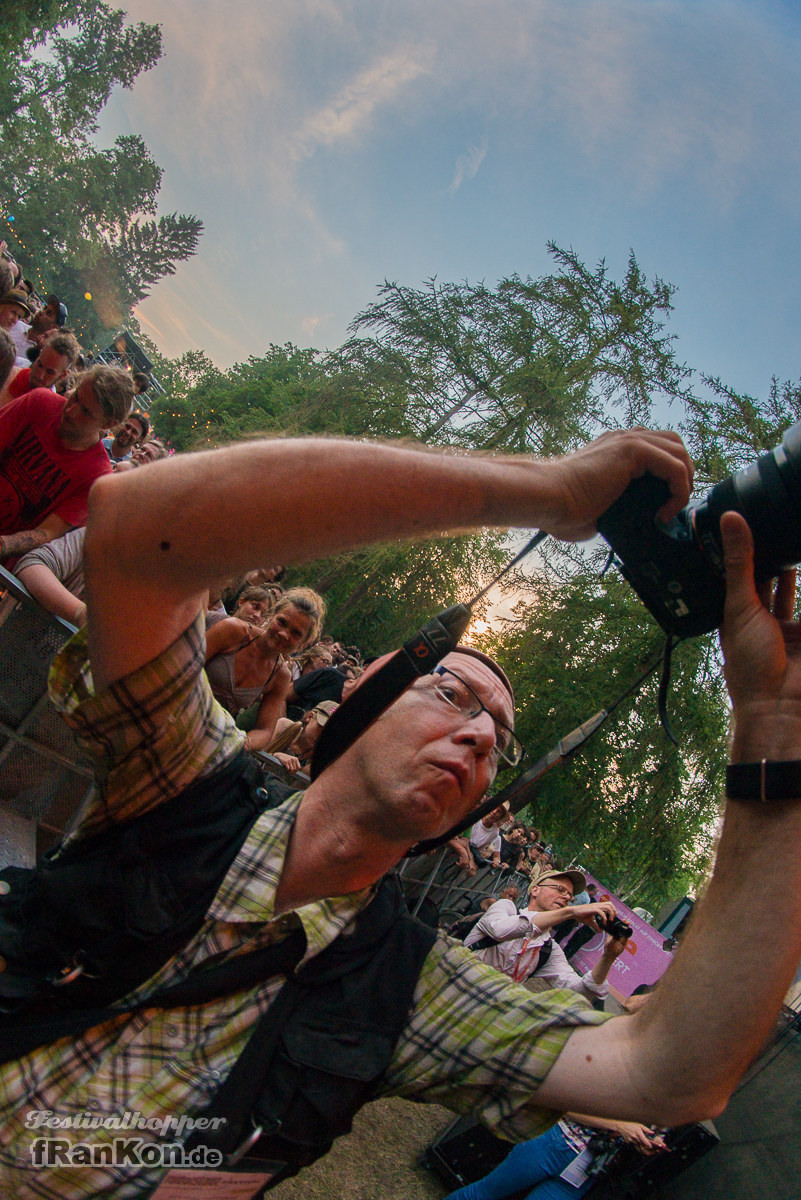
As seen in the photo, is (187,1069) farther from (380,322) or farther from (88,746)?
(380,322)

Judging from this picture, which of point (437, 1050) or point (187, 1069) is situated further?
point (437, 1050)

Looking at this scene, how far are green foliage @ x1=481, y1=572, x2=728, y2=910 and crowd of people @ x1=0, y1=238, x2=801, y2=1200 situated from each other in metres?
9.51

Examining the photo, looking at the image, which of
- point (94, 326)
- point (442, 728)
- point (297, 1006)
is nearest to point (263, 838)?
point (297, 1006)

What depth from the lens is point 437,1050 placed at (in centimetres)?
152

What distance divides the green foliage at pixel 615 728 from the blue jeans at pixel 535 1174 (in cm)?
698

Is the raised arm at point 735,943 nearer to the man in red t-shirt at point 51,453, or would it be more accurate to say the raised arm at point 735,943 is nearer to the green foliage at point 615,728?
the man in red t-shirt at point 51,453

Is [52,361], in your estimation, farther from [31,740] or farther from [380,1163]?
[380,1163]

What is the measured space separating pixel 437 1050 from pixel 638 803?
430 inches

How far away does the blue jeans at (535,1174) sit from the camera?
381 centimetres

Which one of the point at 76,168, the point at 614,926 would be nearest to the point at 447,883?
the point at 614,926

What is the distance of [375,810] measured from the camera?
1.51 metres

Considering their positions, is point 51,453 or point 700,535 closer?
point 700,535

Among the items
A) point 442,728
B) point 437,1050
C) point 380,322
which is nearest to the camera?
point 437,1050

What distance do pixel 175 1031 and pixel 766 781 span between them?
1.32m
